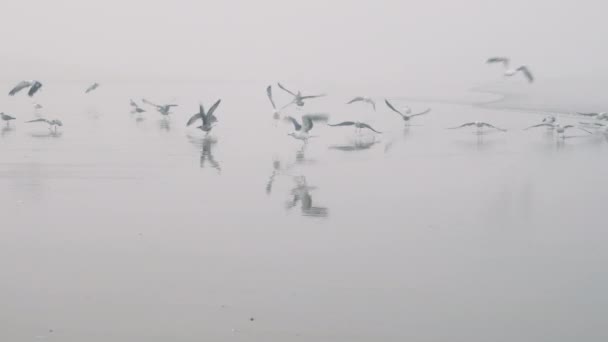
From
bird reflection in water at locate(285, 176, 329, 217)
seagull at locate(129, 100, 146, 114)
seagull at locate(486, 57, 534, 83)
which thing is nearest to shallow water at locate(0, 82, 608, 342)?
bird reflection in water at locate(285, 176, 329, 217)

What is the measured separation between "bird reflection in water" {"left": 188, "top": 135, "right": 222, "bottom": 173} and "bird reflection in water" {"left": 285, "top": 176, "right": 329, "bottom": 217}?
5.41 feet

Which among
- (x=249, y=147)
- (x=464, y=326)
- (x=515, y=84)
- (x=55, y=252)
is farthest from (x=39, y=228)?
(x=515, y=84)

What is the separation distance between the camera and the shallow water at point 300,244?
16.3ft

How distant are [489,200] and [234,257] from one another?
367 cm

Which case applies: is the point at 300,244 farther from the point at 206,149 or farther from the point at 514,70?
the point at 514,70

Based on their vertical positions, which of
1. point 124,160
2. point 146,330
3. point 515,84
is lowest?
point 146,330

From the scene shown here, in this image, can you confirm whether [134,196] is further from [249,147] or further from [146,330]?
[249,147]

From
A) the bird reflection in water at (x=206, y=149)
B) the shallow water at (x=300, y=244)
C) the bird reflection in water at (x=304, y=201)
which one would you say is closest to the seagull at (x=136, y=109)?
the bird reflection in water at (x=206, y=149)

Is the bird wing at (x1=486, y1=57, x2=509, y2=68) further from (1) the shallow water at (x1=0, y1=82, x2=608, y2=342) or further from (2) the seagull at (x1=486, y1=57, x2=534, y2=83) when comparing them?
(1) the shallow water at (x1=0, y1=82, x2=608, y2=342)

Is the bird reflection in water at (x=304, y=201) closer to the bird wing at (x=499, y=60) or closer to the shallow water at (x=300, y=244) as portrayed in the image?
the shallow water at (x=300, y=244)

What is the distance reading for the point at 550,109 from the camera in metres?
24.1

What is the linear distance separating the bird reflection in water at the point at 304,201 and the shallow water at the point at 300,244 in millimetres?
22

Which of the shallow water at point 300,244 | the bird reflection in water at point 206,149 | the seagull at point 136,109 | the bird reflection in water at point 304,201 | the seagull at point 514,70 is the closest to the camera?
the shallow water at point 300,244

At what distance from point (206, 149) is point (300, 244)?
7275mm
